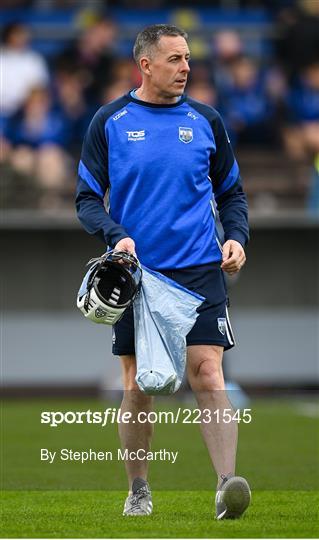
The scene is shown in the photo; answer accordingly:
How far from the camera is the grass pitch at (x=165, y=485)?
693 centimetres

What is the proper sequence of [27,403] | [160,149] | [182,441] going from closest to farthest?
[160,149]
[182,441]
[27,403]

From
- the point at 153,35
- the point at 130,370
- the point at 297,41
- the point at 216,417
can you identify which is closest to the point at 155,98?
the point at 153,35

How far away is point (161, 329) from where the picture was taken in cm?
725

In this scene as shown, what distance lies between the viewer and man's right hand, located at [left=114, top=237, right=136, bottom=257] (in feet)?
23.4

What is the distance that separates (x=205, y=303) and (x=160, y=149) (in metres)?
0.82

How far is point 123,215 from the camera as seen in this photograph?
292 inches

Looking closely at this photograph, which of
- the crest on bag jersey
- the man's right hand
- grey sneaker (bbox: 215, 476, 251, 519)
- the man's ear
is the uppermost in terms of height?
the man's ear

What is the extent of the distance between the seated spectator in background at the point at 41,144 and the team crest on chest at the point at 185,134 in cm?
979

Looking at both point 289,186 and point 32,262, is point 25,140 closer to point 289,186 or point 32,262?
point 32,262

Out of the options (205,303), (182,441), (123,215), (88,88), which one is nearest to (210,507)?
(205,303)

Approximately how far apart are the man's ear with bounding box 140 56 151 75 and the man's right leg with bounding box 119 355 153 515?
148 centimetres

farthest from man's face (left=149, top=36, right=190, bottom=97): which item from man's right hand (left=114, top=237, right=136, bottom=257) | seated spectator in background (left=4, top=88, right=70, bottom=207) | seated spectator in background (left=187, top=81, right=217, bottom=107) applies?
seated spectator in background (left=187, top=81, right=217, bottom=107)

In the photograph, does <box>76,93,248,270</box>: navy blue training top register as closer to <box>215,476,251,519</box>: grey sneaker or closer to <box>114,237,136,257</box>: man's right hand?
<box>114,237,136,257</box>: man's right hand

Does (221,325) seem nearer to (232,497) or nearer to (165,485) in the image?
(232,497)
